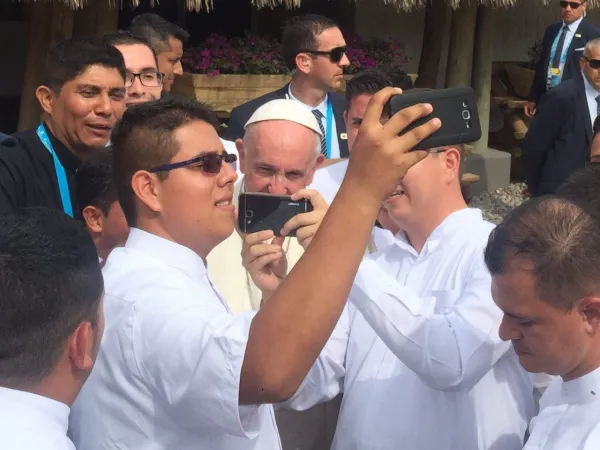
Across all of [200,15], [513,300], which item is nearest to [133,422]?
[513,300]

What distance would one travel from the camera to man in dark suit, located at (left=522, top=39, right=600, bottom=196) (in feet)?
20.0

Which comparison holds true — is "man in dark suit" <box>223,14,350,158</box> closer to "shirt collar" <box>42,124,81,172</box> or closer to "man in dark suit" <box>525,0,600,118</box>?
"shirt collar" <box>42,124,81,172</box>

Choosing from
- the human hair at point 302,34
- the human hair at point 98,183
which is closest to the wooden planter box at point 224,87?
the human hair at point 302,34

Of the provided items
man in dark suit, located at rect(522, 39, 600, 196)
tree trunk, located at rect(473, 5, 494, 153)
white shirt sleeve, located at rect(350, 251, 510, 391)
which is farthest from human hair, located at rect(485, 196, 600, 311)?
tree trunk, located at rect(473, 5, 494, 153)

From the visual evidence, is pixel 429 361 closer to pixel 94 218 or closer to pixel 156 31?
pixel 94 218

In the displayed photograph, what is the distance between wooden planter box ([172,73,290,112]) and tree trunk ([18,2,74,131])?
3.91ft

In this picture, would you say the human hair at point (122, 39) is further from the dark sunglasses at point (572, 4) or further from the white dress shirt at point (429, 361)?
the dark sunglasses at point (572, 4)

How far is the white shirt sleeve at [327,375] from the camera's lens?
232 cm

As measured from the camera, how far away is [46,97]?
346 cm

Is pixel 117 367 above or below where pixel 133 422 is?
above

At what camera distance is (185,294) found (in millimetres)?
1710

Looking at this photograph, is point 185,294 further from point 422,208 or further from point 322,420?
point 322,420

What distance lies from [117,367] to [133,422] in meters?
0.12

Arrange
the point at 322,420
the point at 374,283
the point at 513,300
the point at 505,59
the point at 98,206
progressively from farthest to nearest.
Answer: the point at 505,59
the point at 98,206
the point at 322,420
the point at 374,283
the point at 513,300
